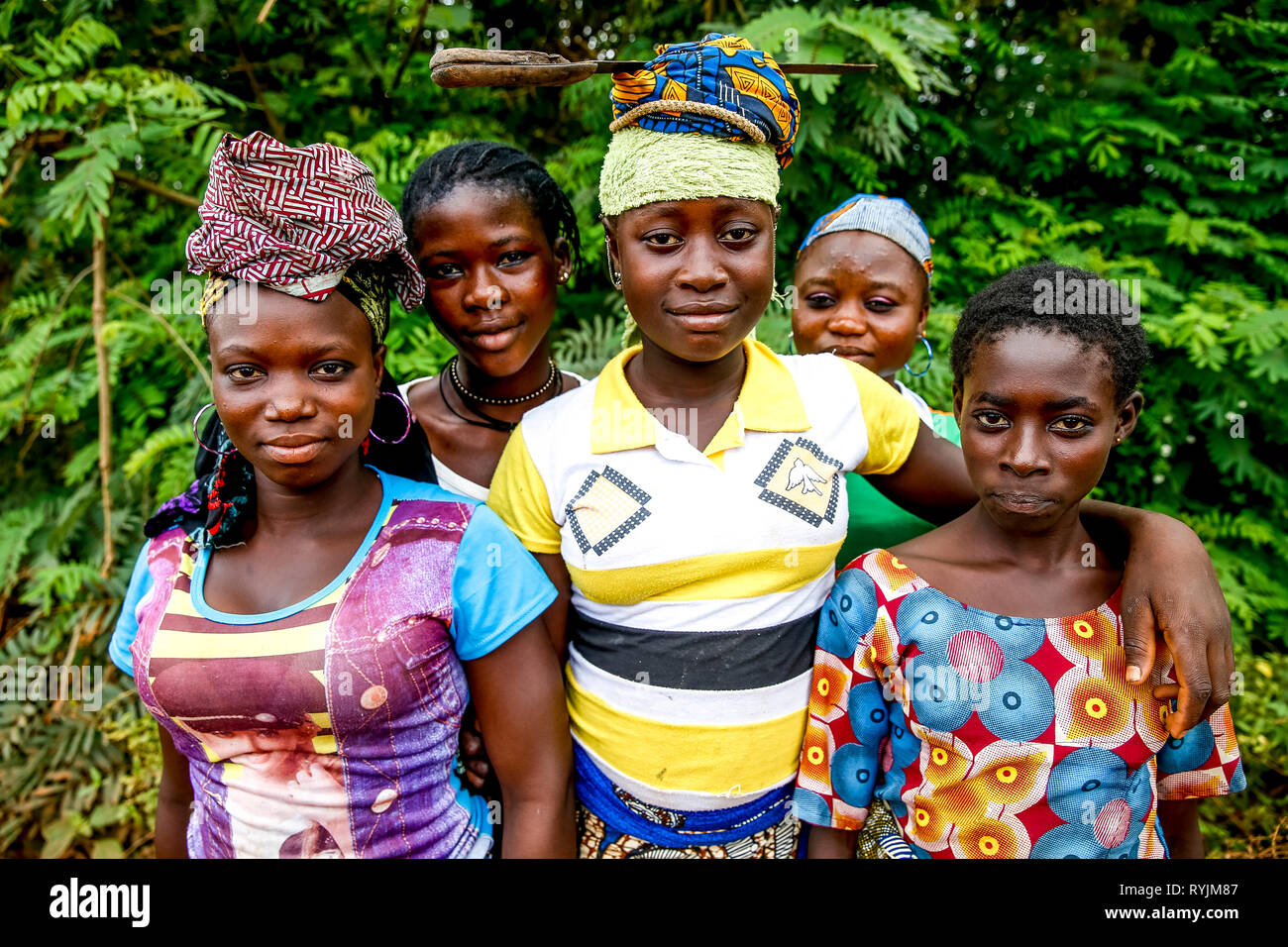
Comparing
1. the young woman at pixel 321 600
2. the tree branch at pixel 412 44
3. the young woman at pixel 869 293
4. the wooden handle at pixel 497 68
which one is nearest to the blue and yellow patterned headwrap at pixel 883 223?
the young woman at pixel 869 293

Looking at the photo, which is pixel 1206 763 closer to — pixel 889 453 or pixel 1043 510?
pixel 1043 510

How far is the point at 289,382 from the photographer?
162cm

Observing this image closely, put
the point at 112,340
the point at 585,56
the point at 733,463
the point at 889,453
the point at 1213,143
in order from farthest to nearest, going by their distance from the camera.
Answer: the point at 585,56
the point at 1213,143
the point at 112,340
the point at 889,453
the point at 733,463

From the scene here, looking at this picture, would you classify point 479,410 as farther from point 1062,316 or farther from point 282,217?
point 1062,316

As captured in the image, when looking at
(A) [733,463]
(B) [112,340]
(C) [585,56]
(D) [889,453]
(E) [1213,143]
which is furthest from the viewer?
(C) [585,56]

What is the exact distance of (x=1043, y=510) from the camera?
1.70 metres

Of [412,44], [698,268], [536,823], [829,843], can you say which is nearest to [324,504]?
[536,823]

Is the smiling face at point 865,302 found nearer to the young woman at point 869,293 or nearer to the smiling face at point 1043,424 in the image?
the young woman at point 869,293

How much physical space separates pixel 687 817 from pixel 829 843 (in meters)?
0.33

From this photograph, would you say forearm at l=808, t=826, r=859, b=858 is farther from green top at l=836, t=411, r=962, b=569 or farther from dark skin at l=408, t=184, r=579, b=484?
dark skin at l=408, t=184, r=579, b=484

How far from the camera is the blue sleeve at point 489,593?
5.48 feet

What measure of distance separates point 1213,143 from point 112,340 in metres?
5.37
